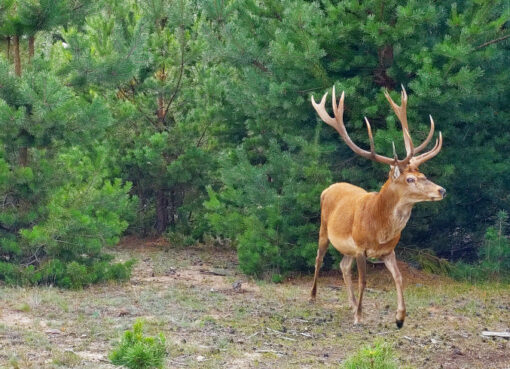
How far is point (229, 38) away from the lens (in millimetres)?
11695

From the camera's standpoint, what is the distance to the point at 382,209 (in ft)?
27.7

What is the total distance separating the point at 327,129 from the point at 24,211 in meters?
4.46

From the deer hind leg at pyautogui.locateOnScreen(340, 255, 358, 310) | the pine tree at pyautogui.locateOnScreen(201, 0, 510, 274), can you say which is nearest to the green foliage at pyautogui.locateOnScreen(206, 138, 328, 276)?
the pine tree at pyautogui.locateOnScreen(201, 0, 510, 274)

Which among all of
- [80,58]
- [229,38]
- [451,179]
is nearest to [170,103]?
[229,38]

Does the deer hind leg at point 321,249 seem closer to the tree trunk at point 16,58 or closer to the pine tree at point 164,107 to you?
the tree trunk at point 16,58

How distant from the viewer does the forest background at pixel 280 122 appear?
998 cm

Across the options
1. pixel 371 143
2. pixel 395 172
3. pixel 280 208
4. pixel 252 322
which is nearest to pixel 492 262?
pixel 280 208

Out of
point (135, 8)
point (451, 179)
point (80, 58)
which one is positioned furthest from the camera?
point (135, 8)

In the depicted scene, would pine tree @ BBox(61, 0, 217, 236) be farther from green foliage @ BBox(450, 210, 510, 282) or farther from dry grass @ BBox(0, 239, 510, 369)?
green foliage @ BBox(450, 210, 510, 282)

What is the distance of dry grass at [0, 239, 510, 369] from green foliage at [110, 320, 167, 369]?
1090 millimetres

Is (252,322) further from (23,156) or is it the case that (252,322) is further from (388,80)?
(388,80)

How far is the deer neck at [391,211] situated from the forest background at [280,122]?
2.01 metres

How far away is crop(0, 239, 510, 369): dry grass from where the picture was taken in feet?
23.0

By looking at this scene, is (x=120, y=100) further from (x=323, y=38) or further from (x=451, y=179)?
(x=451, y=179)
